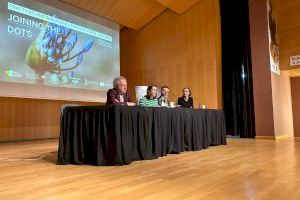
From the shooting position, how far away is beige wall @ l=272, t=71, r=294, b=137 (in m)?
6.24

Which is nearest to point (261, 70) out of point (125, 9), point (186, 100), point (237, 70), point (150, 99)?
point (237, 70)

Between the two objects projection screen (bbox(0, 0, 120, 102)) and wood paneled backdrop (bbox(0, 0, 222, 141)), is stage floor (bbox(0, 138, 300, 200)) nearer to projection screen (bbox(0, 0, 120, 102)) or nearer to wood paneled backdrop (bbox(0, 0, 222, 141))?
projection screen (bbox(0, 0, 120, 102))

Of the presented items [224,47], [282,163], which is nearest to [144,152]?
[282,163]

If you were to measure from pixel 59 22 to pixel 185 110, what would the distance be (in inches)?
137

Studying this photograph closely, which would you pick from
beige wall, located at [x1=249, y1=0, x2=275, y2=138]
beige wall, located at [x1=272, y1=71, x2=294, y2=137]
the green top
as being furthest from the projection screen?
beige wall, located at [x1=272, y1=71, x2=294, y2=137]

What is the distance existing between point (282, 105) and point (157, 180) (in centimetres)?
577

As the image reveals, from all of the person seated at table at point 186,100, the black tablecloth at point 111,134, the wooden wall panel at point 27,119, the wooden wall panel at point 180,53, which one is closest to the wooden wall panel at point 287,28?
the wooden wall panel at point 180,53

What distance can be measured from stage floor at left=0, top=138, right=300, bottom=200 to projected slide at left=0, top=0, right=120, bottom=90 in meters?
2.66

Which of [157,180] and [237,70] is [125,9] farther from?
[157,180]

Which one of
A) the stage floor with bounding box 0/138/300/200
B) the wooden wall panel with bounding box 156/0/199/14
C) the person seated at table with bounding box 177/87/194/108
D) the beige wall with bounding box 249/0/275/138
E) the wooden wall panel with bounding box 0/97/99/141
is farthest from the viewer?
the wooden wall panel with bounding box 156/0/199/14

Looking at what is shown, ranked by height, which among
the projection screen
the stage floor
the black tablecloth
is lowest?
the stage floor

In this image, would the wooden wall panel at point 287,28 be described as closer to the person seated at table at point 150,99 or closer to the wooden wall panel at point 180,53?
the wooden wall panel at point 180,53

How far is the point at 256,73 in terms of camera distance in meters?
6.29

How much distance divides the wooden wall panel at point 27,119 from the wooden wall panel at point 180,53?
2579mm
